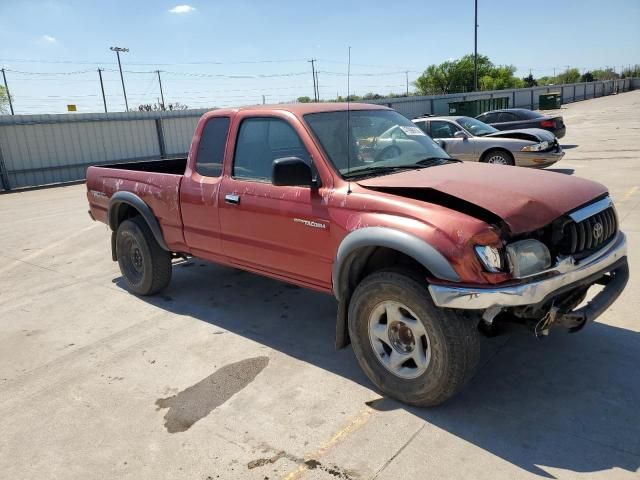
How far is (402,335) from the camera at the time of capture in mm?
3328

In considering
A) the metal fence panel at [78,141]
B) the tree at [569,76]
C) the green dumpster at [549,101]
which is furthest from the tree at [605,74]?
the metal fence panel at [78,141]

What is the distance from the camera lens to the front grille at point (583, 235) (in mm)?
3131

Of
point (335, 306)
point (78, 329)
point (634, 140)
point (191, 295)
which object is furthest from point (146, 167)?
point (634, 140)

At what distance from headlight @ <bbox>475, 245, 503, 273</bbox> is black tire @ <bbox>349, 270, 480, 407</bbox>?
1.11 feet

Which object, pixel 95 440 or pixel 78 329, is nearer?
pixel 95 440

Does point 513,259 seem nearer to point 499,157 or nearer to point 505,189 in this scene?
point 505,189

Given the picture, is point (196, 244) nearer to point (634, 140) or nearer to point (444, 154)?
point (444, 154)

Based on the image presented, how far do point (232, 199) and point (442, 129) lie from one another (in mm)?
10147

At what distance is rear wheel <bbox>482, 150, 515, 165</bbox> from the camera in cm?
1201

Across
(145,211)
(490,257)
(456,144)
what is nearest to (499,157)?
(456,144)

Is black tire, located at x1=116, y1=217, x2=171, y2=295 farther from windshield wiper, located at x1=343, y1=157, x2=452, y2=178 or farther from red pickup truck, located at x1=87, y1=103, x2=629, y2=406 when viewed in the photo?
windshield wiper, located at x1=343, y1=157, x2=452, y2=178

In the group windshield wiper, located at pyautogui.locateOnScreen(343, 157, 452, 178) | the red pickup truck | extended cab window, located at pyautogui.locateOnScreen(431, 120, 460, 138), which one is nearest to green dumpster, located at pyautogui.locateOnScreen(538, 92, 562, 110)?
extended cab window, located at pyautogui.locateOnScreen(431, 120, 460, 138)

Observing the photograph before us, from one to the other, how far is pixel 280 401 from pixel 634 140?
60.7ft

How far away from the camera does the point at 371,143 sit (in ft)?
13.5
